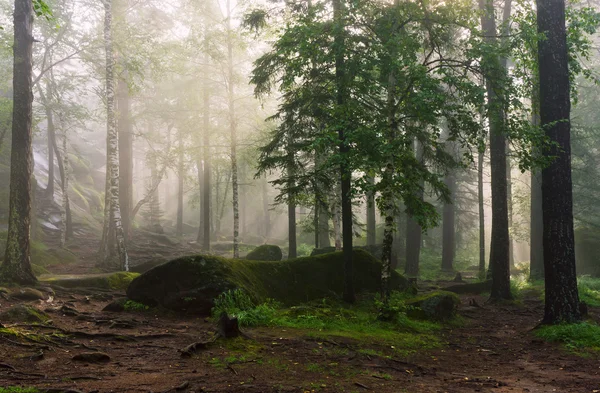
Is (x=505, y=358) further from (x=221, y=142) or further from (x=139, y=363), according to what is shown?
(x=221, y=142)

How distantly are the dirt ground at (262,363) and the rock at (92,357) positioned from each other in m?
0.09

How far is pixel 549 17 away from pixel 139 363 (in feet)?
35.5

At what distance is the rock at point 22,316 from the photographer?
788cm

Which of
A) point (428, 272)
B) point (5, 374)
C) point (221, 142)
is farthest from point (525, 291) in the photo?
point (221, 142)

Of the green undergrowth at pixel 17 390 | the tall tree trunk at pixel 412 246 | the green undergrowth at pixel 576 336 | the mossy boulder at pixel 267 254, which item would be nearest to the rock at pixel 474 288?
the tall tree trunk at pixel 412 246

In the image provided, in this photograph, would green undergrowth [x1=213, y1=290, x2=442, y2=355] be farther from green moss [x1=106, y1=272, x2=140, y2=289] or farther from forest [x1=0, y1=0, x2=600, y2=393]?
green moss [x1=106, y1=272, x2=140, y2=289]

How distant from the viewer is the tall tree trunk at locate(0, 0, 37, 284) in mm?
11664

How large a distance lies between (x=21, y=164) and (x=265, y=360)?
9.83 metres

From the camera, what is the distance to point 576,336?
28.5ft

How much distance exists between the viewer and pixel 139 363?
20.8ft

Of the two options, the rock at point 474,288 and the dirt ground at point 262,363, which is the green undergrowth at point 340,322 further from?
the rock at point 474,288

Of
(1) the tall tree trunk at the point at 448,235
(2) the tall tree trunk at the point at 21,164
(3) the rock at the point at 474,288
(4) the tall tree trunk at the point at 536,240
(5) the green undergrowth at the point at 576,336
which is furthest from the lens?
(1) the tall tree trunk at the point at 448,235

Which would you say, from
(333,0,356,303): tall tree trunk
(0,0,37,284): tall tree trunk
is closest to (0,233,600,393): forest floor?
(0,0,37,284): tall tree trunk

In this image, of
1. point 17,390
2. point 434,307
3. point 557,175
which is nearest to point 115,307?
Result: point 17,390
